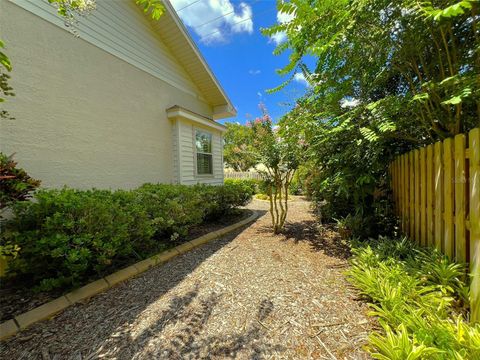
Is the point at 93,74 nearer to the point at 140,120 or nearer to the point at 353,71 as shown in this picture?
the point at 140,120

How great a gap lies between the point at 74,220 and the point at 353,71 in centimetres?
429

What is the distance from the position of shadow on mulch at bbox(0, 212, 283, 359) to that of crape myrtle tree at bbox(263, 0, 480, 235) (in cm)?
269

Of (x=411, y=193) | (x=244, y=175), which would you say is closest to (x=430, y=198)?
(x=411, y=193)

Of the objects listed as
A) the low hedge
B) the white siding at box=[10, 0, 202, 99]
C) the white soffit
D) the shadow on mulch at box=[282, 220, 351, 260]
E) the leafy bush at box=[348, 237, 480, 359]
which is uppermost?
the white siding at box=[10, 0, 202, 99]

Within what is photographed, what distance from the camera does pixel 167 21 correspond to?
584 cm

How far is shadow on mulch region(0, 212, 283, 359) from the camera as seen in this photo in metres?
1.79

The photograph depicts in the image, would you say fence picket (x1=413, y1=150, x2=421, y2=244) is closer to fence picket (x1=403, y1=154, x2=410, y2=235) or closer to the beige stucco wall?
fence picket (x1=403, y1=154, x2=410, y2=235)

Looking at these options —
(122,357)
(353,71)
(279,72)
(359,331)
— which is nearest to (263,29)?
(279,72)

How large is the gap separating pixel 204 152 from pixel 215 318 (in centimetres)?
583

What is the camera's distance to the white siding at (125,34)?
387 cm

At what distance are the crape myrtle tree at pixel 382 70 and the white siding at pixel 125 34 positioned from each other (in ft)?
12.1

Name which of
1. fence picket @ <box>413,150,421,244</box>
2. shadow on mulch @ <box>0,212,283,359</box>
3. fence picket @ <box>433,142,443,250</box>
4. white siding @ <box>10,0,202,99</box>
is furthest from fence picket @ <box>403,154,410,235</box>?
white siding @ <box>10,0,202,99</box>

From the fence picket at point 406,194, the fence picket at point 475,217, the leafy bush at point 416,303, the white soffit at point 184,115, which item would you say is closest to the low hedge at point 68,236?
the leafy bush at point 416,303

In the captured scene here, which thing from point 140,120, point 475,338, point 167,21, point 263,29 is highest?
point 167,21
